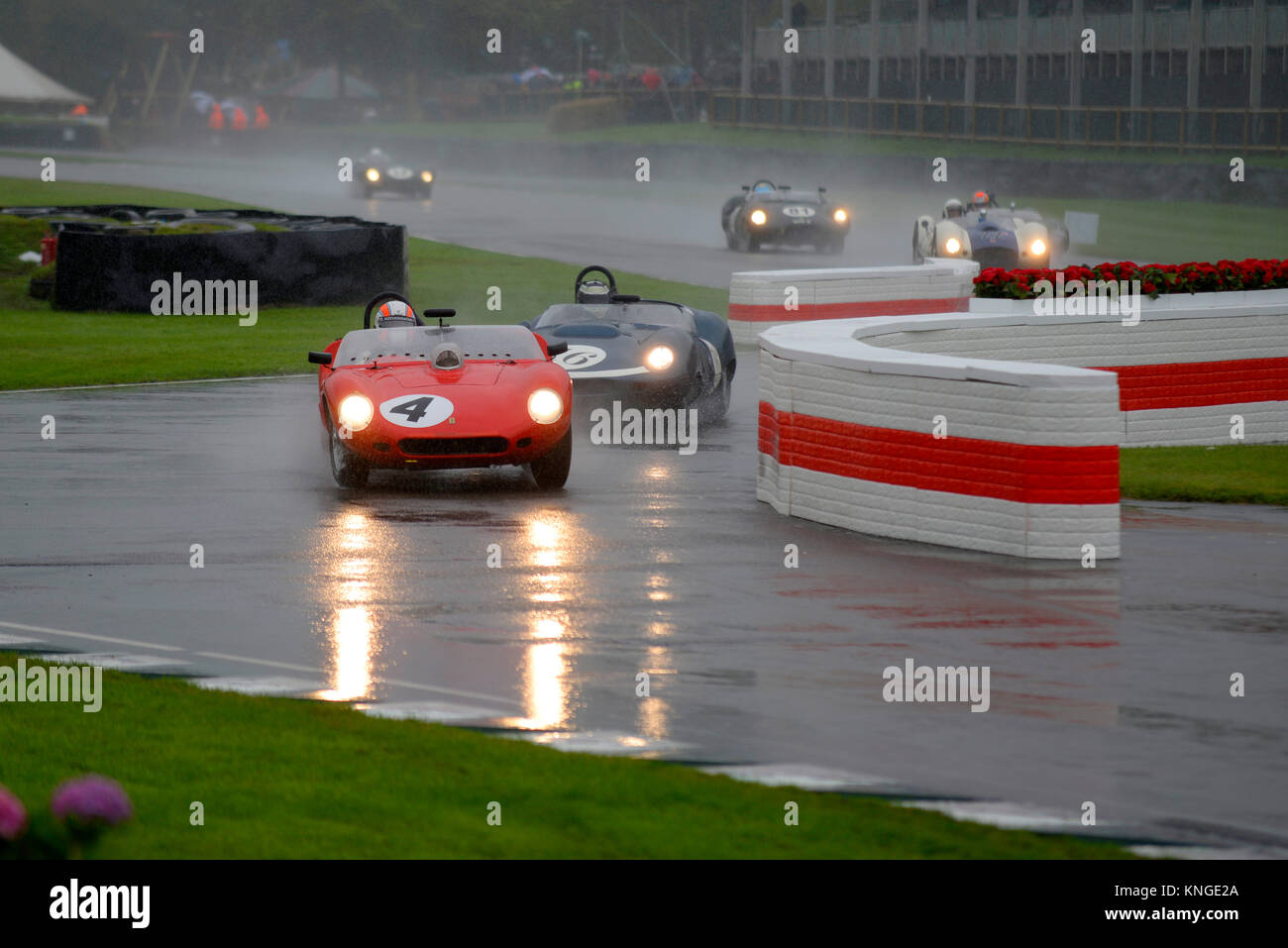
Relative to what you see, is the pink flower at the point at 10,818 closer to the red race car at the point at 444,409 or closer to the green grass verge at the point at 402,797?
the green grass verge at the point at 402,797

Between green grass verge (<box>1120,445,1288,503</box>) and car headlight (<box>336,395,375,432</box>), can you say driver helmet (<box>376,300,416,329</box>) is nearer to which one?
car headlight (<box>336,395,375,432</box>)

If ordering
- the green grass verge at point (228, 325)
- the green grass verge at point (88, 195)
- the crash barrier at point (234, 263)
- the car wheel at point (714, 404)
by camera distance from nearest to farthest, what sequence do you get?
the car wheel at point (714, 404) → the green grass verge at point (228, 325) → the crash barrier at point (234, 263) → the green grass verge at point (88, 195)

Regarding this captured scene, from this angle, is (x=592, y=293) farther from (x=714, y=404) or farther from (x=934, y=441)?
(x=934, y=441)

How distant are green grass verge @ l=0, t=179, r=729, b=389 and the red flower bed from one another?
8.05m

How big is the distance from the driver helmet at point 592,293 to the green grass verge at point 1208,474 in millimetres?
5168

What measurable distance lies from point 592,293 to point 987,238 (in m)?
14.3

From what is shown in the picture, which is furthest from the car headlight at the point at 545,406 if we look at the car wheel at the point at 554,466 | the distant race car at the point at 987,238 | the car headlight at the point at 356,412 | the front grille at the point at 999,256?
the front grille at the point at 999,256

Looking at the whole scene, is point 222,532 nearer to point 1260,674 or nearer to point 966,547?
point 966,547

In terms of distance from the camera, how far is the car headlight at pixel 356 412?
13242 millimetres

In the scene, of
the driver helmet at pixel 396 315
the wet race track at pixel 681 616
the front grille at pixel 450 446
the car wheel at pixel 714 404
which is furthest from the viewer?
the car wheel at pixel 714 404

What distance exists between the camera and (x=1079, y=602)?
10.0 metres

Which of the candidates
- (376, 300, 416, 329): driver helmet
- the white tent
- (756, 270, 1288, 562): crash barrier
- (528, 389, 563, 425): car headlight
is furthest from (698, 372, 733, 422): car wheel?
the white tent

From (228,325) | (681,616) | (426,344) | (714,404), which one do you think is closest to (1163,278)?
(714,404)
